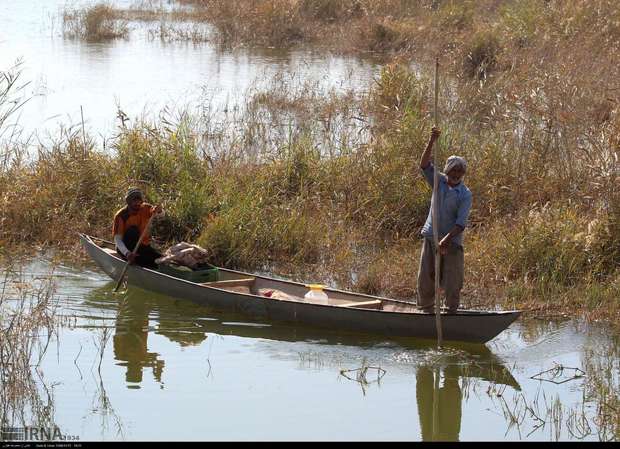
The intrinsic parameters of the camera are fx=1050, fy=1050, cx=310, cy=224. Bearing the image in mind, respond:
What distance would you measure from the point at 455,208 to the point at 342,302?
65.1 inches

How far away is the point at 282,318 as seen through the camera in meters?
8.72

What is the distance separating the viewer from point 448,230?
780 cm

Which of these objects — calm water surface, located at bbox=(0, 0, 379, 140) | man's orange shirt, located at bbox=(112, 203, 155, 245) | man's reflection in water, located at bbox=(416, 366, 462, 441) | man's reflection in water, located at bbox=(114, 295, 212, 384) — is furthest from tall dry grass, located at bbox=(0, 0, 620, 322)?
calm water surface, located at bbox=(0, 0, 379, 140)

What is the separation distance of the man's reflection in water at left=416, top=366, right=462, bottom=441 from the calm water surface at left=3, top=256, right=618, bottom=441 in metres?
0.01

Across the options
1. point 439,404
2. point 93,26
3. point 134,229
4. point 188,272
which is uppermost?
point 93,26

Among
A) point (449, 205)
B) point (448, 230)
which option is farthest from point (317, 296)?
point (449, 205)

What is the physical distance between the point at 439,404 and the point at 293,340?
1545 millimetres

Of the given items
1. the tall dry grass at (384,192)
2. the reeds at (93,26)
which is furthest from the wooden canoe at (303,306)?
the reeds at (93,26)

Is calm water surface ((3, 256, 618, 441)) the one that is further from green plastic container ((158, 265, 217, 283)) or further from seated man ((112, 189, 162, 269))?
seated man ((112, 189, 162, 269))

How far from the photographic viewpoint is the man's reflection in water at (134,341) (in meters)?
7.91

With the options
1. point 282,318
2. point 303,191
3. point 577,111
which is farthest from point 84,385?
point 577,111

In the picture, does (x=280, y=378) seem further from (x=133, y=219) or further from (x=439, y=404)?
(x=133, y=219)

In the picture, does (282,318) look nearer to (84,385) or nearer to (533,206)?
(84,385)

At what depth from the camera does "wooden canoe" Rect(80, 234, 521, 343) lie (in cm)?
799
